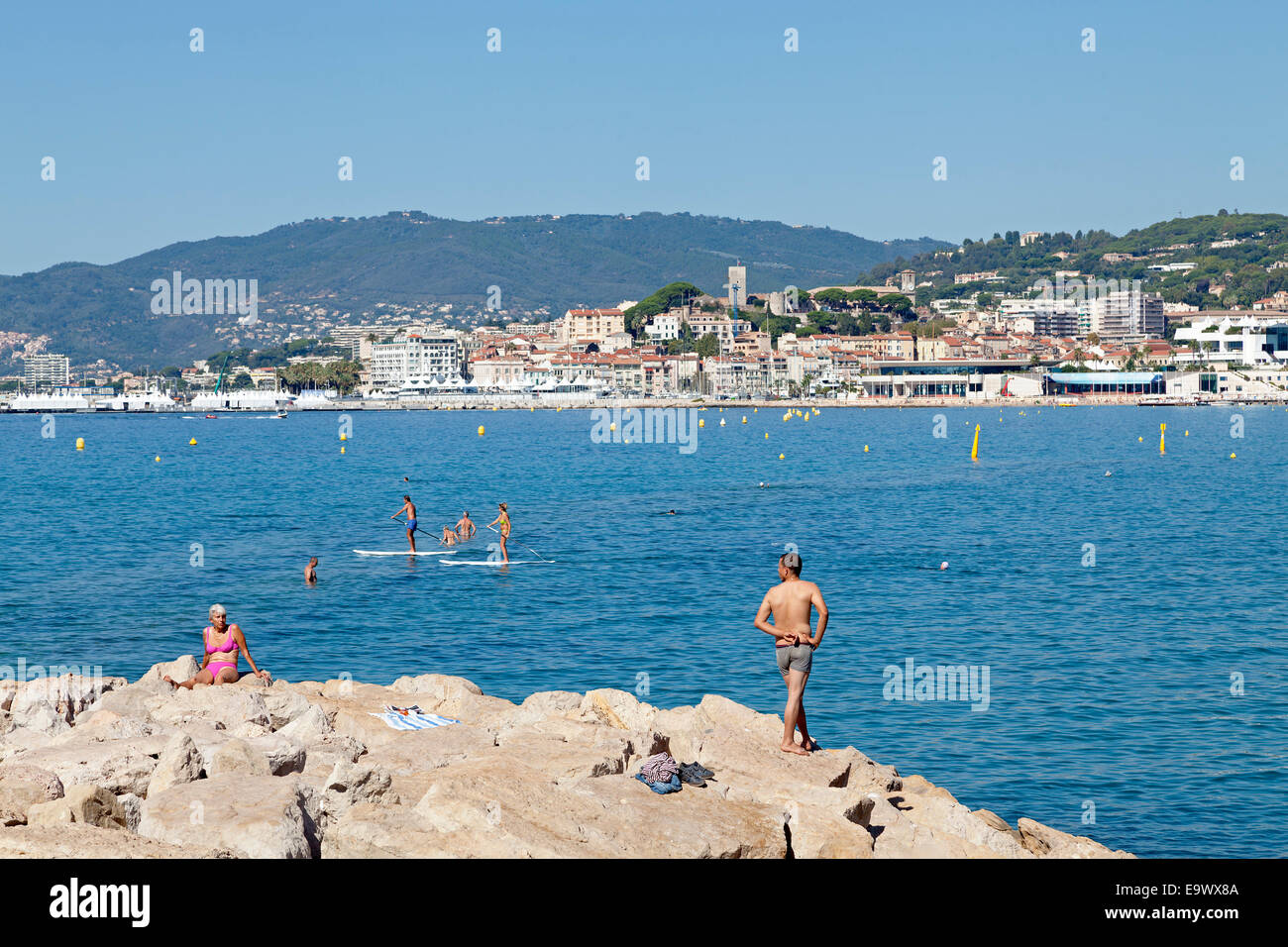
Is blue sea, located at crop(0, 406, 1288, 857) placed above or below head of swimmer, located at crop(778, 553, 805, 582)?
below

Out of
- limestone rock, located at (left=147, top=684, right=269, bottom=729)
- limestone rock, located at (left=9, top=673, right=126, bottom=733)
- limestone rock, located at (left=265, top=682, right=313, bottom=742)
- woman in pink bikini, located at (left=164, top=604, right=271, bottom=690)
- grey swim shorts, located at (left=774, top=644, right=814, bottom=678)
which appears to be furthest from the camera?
woman in pink bikini, located at (left=164, top=604, right=271, bottom=690)

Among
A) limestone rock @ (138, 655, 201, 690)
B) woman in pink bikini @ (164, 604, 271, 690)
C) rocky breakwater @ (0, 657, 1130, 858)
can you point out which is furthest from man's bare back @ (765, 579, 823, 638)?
limestone rock @ (138, 655, 201, 690)

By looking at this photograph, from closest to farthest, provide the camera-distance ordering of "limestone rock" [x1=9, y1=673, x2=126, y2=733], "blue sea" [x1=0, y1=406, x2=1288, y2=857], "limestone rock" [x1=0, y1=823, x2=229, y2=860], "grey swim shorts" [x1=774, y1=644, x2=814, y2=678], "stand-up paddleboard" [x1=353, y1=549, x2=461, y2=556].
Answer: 1. "limestone rock" [x1=0, y1=823, x2=229, y2=860]
2. "grey swim shorts" [x1=774, y1=644, x2=814, y2=678]
3. "limestone rock" [x1=9, y1=673, x2=126, y2=733]
4. "blue sea" [x1=0, y1=406, x2=1288, y2=857]
5. "stand-up paddleboard" [x1=353, y1=549, x2=461, y2=556]

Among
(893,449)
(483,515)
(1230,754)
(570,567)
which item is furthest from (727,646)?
(893,449)

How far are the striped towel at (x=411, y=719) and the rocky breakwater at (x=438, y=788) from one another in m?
0.22

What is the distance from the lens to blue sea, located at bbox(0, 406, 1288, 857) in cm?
1731

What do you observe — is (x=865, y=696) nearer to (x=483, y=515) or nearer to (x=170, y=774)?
(x=170, y=774)

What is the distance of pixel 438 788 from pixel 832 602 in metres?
19.9

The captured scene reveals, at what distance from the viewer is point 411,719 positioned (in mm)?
15211

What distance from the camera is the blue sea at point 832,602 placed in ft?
56.8

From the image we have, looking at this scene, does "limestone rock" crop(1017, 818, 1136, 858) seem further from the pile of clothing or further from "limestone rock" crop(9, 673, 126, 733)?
"limestone rock" crop(9, 673, 126, 733)

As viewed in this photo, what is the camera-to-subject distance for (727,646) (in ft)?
78.5

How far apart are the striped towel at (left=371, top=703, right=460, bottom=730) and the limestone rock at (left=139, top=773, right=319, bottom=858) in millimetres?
4068
